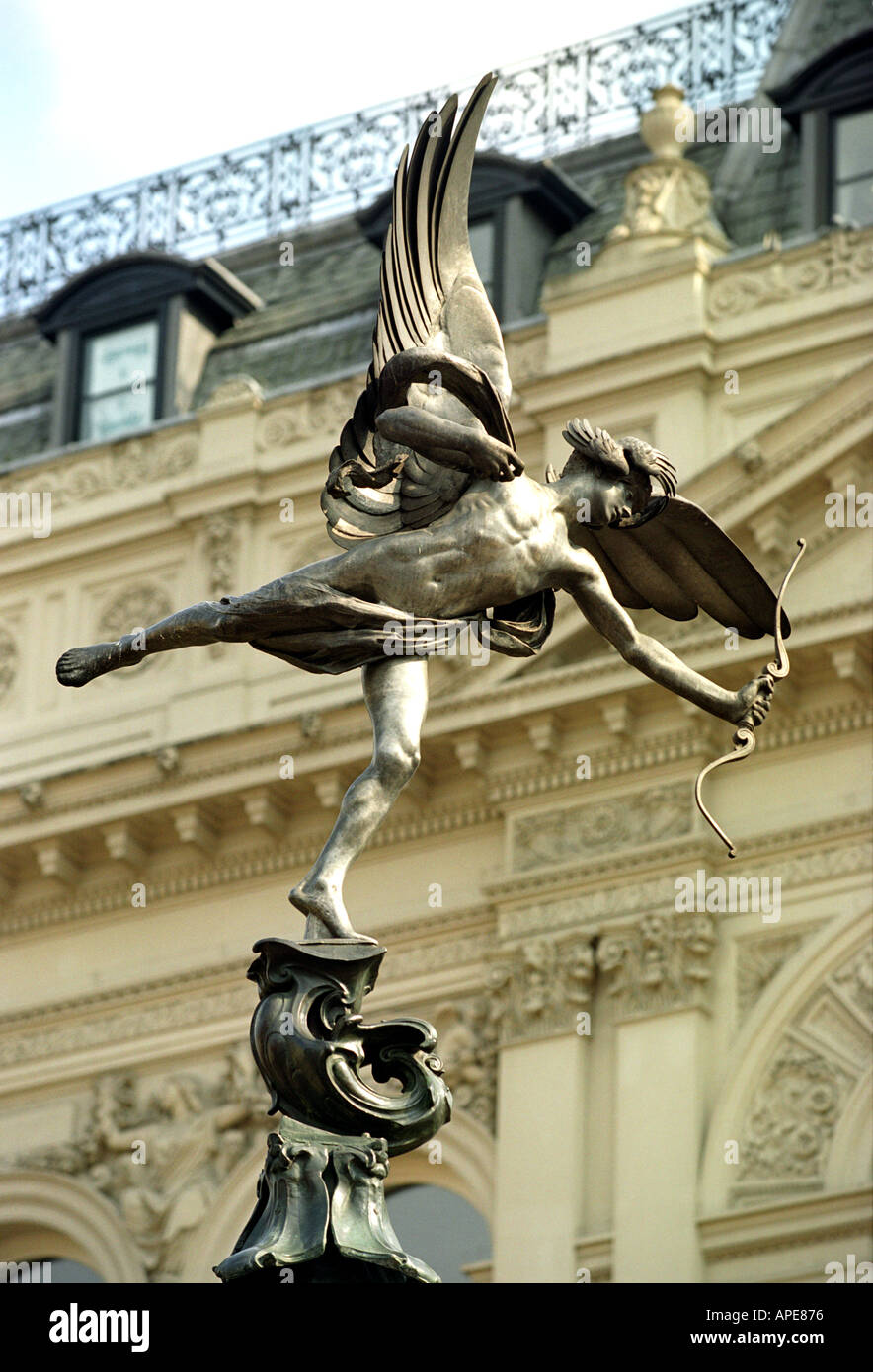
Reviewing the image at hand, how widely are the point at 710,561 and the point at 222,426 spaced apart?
69.4ft

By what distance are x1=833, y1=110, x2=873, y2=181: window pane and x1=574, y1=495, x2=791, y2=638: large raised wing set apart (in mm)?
20382

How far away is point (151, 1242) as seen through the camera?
24.7m

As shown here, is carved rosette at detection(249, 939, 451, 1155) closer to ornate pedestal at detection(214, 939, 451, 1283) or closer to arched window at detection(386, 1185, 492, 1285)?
ornate pedestal at detection(214, 939, 451, 1283)

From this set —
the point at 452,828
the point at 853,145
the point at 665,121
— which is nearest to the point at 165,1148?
the point at 452,828

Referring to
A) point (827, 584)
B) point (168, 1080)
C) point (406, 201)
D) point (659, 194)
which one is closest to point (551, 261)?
point (659, 194)

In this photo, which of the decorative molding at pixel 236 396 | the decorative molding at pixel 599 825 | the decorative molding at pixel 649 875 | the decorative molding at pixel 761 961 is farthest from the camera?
the decorative molding at pixel 236 396

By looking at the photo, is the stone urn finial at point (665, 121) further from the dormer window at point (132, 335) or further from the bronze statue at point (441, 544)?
the bronze statue at point (441, 544)

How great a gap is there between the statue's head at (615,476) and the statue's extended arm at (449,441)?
25cm

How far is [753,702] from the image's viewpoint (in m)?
6.57

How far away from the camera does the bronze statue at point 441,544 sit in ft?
20.8

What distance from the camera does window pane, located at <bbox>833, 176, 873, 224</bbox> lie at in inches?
1035

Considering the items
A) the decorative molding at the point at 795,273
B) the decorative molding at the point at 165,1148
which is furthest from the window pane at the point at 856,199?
the decorative molding at the point at 165,1148

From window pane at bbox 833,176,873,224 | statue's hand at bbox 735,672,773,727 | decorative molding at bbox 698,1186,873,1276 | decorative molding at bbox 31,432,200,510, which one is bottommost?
statue's hand at bbox 735,672,773,727

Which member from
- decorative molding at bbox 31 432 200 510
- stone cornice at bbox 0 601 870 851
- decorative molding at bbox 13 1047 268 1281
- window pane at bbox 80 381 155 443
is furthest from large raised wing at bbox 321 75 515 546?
window pane at bbox 80 381 155 443
